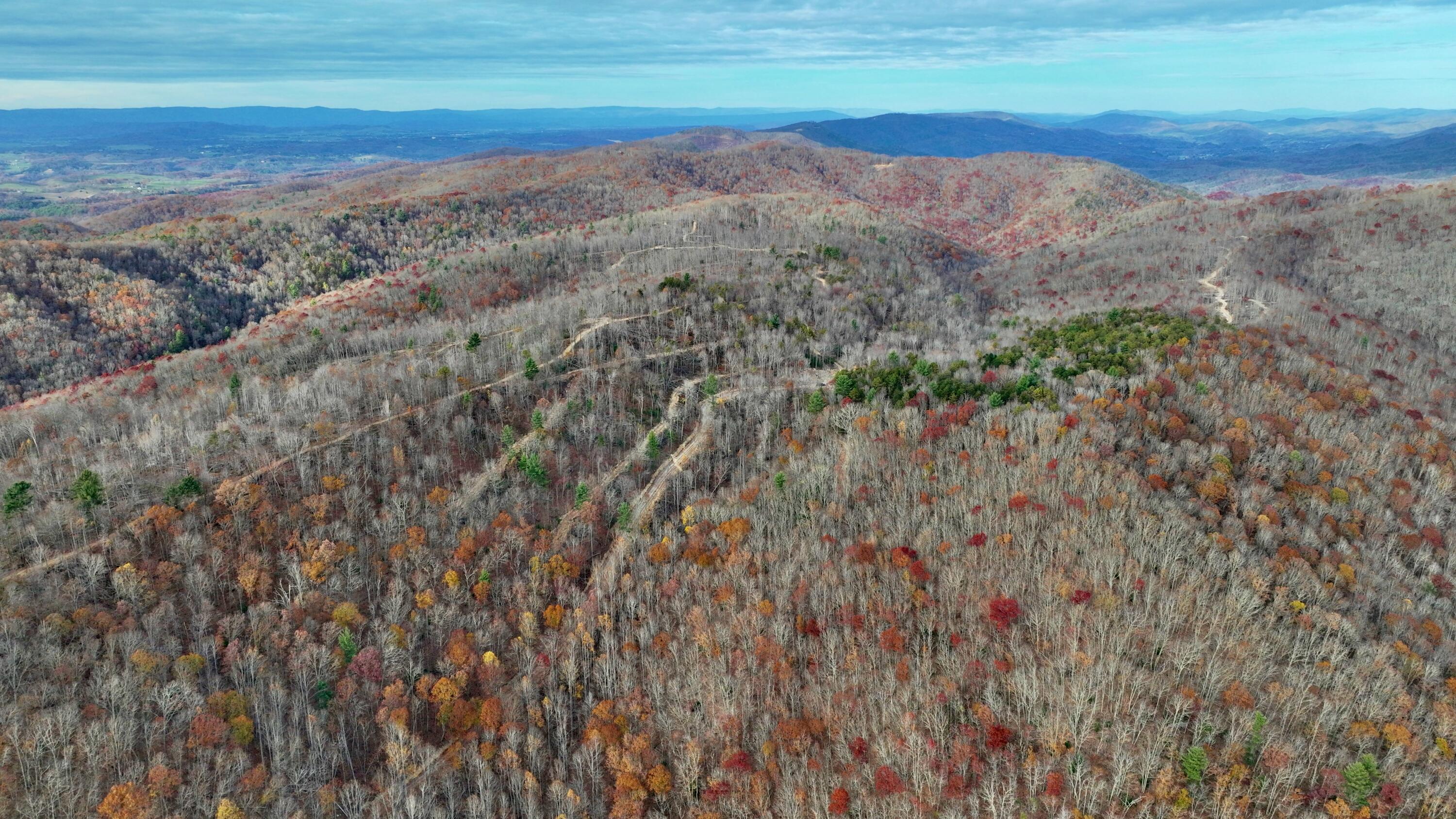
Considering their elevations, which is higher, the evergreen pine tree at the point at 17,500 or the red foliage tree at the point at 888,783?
the evergreen pine tree at the point at 17,500

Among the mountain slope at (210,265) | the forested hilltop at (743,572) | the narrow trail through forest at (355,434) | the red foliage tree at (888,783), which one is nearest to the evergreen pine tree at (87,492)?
the forested hilltop at (743,572)

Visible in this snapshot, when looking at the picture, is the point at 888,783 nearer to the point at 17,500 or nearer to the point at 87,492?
the point at 87,492

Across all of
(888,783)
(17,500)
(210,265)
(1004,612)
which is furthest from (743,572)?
(210,265)

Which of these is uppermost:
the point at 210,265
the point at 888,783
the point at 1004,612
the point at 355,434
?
the point at 210,265

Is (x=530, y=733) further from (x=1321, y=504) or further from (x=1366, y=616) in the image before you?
(x=1321, y=504)

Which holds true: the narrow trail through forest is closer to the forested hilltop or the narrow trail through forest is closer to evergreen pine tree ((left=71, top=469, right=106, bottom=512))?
the forested hilltop

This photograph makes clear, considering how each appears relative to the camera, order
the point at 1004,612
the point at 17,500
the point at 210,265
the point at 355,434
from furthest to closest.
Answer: the point at 210,265, the point at 355,434, the point at 17,500, the point at 1004,612

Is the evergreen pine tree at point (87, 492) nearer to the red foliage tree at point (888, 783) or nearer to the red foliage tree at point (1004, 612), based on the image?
the red foliage tree at point (888, 783)

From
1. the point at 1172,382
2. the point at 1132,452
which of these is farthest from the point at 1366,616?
the point at 1172,382
